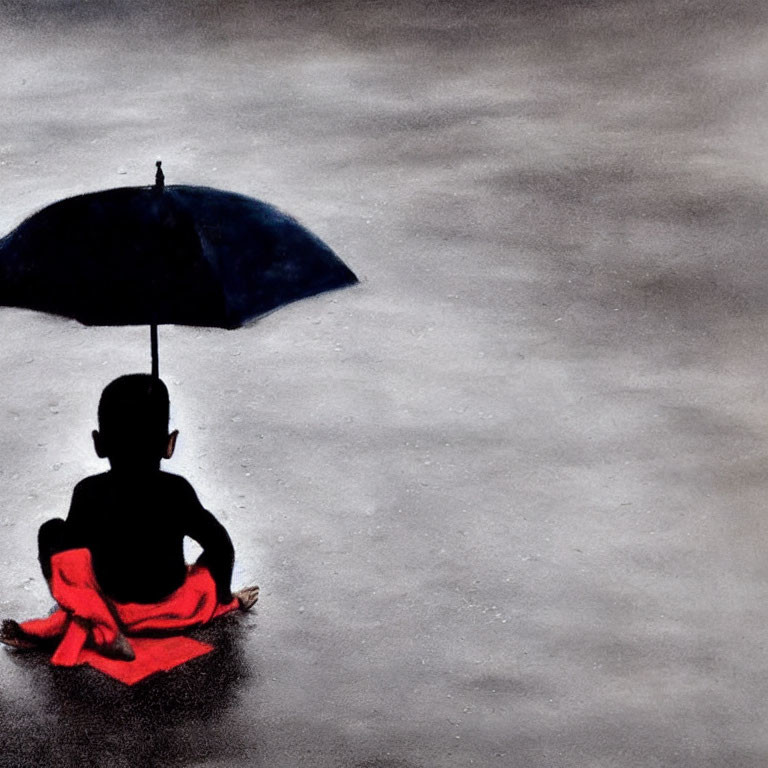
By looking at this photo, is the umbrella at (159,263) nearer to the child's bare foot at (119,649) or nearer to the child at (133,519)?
the child at (133,519)

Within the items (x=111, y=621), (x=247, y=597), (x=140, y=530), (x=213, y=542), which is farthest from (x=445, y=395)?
(x=111, y=621)

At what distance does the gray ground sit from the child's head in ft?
2.30

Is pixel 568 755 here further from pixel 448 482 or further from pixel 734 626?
pixel 448 482

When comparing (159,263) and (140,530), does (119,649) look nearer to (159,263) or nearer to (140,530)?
(140,530)

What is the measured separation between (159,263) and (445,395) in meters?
2.22

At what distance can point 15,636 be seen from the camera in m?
4.81

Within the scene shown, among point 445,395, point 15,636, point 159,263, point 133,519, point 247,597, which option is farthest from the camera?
point 445,395

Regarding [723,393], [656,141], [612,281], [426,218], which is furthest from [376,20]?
[723,393]

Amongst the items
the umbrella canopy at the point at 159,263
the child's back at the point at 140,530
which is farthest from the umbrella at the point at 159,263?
the child's back at the point at 140,530

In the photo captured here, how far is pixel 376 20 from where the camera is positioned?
11289 mm

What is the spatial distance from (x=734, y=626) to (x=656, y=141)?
15.7 feet

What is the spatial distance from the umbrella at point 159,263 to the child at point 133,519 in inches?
12.8

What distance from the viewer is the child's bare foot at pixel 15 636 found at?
4805 mm

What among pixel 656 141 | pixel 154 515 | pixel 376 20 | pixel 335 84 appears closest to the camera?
pixel 154 515
